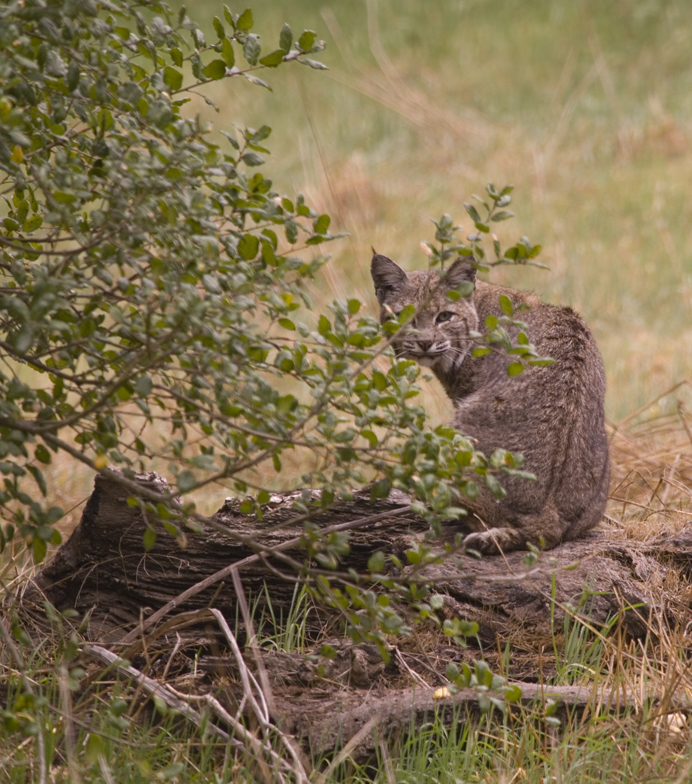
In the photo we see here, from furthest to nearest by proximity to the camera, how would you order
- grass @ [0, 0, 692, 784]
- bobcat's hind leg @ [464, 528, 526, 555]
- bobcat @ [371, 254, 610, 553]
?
bobcat @ [371, 254, 610, 553]
bobcat's hind leg @ [464, 528, 526, 555]
grass @ [0, 0, 692, 784]

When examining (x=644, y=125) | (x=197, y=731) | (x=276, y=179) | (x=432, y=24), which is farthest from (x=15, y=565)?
(x=432, y=24)

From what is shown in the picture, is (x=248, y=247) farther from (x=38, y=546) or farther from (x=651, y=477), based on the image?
(x=651, y=477)

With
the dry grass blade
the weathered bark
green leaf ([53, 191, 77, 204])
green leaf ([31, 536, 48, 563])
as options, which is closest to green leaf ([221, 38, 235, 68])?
green leaf ([53, 191, 77, 204])

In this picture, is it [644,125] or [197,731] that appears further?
[644,125]

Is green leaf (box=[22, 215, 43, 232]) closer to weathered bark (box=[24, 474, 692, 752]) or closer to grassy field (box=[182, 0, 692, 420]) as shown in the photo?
weathered bark (box=[24, 474, 692, 752])

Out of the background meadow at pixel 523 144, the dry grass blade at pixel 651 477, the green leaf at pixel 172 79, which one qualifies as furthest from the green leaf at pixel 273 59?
the background meadow at pixel 523 144

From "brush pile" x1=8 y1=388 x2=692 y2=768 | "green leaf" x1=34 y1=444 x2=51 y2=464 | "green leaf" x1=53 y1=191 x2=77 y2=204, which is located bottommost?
"brush pile" x1=8 y1=388 x2=692 y2=768

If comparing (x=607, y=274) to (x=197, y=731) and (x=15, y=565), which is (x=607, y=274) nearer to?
(x=15, y=565)

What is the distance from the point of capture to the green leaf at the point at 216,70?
262cm

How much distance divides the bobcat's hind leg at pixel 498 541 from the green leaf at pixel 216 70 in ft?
6.28

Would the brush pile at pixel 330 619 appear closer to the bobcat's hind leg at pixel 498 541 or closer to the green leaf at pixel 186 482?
the bobcat's hind leg at pixel 498 541

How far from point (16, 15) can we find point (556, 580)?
2572mm

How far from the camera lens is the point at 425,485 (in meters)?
2.46

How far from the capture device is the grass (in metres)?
2.91
